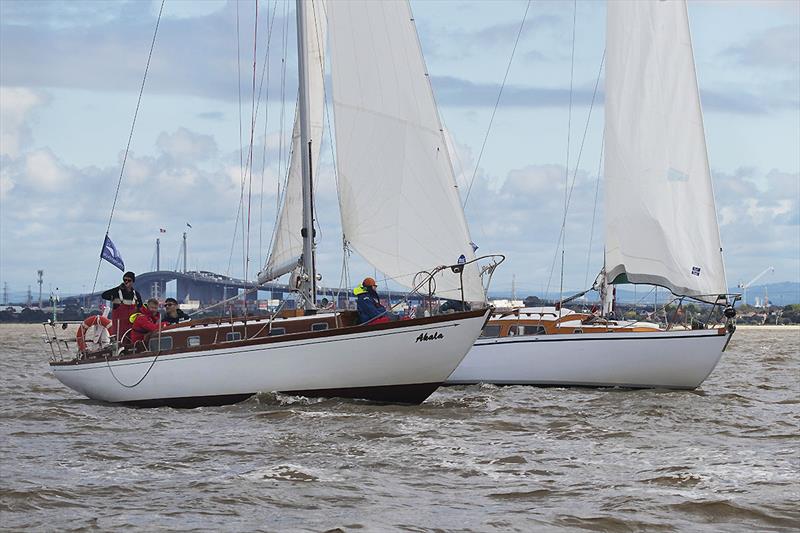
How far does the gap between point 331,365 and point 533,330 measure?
24.6 feet

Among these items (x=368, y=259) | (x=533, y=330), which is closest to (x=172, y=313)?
(x=368, y=259)

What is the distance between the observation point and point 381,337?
19.2m

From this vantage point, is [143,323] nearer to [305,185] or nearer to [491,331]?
[305,185]

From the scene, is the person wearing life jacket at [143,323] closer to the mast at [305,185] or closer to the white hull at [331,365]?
the white hull at [331,365]

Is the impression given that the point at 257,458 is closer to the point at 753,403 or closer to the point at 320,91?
the point at 753,403

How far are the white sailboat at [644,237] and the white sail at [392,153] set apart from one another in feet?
12.0

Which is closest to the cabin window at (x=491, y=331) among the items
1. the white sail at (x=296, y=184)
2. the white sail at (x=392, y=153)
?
the white sail at (x=392, y=153)

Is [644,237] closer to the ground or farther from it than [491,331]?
farther from it

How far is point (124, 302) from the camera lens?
2192 cm

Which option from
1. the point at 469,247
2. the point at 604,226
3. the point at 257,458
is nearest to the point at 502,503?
the point at 257,458

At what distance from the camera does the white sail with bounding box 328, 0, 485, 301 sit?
69.9 feet

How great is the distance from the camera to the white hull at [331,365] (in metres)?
19.3

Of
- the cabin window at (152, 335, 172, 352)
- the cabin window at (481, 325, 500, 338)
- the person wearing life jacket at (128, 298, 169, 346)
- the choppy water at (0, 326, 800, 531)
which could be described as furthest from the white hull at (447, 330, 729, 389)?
the cabin window at (152, 335, 172, 352)

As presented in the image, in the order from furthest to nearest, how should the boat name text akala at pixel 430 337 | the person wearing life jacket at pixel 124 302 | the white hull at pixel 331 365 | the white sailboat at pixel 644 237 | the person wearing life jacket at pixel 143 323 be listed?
the white sailboat at pixel 644 237
the person wearing life jacket at pixel 124 302
the person wearing life jacket at pixel 143 323
the boat name text akala at pixel 430 337
the white hull at pixel 331 365
